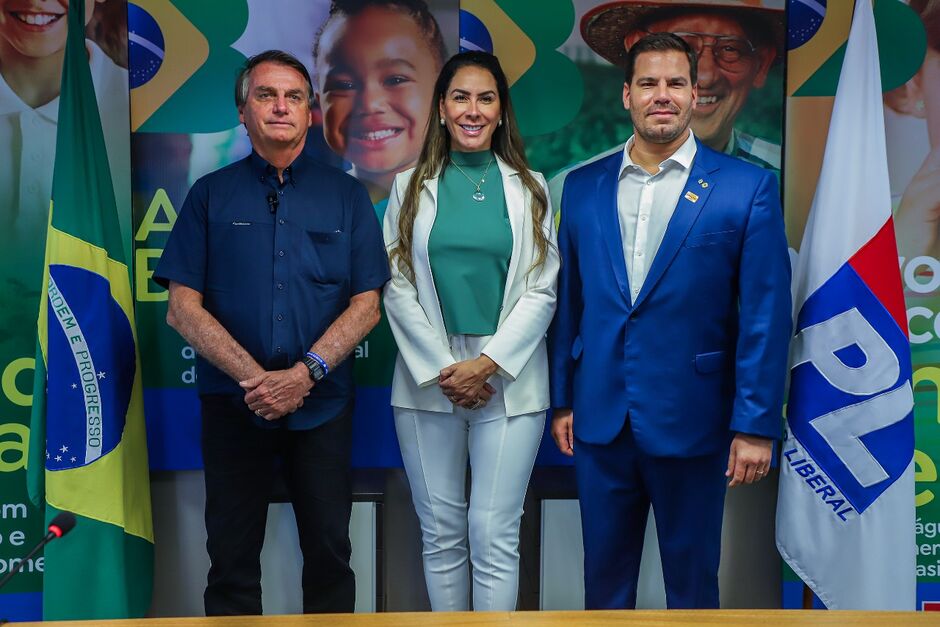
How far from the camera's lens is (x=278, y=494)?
10.5ft

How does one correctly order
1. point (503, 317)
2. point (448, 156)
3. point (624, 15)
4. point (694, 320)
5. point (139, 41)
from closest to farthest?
point (694, 320) < point (503, 317) < point (448, 156) < point (139, 41) < point (624, 15)

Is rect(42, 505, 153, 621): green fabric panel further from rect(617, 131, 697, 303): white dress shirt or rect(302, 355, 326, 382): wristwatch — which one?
rect(617, 131, 697, 303): white dress shirt

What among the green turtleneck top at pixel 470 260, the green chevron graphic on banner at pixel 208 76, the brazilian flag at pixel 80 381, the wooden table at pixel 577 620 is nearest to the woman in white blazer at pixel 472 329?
the green turtleneck top at pixel 470 260

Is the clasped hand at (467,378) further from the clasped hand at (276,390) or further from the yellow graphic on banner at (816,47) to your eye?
the yellow graphic on banner at (816,47)

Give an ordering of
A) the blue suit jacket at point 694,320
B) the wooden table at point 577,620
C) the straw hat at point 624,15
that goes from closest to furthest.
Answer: the wooden table at point 577,620, the blue suit jacket at point 694,320, the straw hat at point 624,15

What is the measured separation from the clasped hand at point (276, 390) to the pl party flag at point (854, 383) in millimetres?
1505

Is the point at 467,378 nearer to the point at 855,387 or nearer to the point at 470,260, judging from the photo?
the point at 470,260

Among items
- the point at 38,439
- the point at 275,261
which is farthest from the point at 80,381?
the point at 275,261

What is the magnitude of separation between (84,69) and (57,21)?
350mm

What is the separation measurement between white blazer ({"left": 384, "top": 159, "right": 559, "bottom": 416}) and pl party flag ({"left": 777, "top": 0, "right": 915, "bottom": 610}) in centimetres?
83

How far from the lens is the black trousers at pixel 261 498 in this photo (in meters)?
2.73

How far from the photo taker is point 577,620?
1525 millimetres

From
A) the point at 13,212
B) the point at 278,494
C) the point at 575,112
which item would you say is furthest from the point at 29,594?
the point at 575,112

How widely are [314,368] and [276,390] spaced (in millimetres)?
122
